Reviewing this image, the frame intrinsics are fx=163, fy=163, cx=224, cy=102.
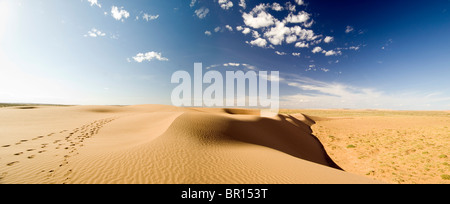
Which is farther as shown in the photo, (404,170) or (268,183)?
(404,170)

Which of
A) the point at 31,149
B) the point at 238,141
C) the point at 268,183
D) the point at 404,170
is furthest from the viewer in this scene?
the point at 238,141

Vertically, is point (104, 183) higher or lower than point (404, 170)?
higher

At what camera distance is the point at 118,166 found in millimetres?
5781
